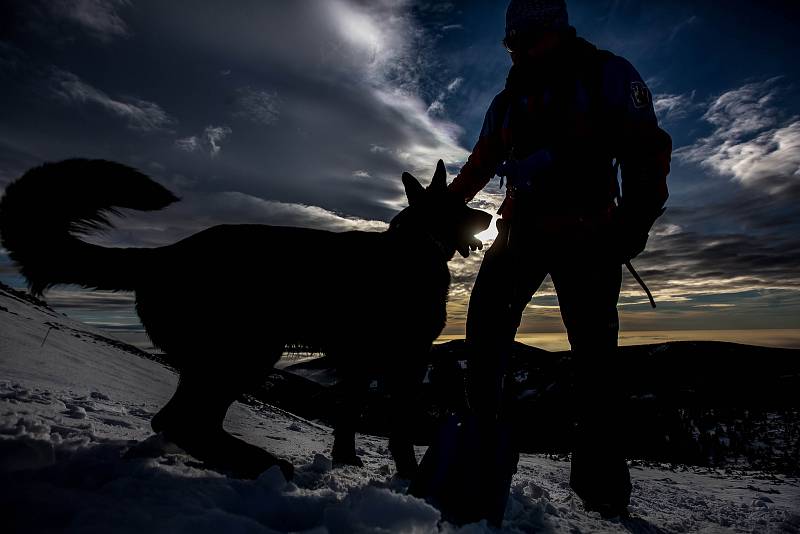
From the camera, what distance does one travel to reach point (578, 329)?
229 cm

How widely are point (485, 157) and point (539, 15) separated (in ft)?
3.14

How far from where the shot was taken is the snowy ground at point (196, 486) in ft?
3.67

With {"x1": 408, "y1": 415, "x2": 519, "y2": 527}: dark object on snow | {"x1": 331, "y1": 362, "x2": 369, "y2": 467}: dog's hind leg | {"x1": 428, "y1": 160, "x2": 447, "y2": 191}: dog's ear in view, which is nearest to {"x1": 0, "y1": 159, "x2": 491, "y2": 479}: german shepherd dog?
{"x1": 331, "y1": 362, "x2": 369, "y2": 467}: dog's hind leg

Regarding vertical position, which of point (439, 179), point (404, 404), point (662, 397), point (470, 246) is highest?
point (439, 179)

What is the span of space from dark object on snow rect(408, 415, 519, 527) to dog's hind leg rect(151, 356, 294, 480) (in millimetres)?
836

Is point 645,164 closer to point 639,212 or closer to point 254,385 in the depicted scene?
point 639,212

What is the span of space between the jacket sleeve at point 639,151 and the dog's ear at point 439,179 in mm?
1475

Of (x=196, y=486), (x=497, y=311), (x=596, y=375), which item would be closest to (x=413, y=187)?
(x=497, y=311)

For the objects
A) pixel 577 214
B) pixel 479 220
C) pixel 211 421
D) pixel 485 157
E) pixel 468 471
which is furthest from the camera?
pixel 479 220

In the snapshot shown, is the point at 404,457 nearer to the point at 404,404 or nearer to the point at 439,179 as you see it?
the point at 404,404

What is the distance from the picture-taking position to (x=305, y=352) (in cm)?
261

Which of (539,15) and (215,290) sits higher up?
(539,15)

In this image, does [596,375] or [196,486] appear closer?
[196,486]

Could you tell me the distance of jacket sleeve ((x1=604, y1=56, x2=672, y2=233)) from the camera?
207cm
